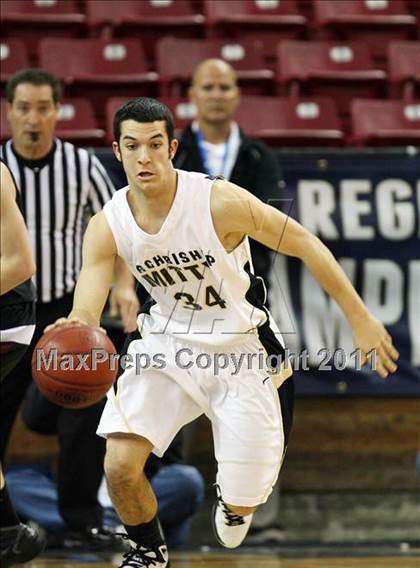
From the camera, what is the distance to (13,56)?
306 inches

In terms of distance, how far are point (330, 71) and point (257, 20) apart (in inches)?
27.0

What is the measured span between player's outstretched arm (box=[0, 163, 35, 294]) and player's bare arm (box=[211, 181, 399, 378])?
69 cm

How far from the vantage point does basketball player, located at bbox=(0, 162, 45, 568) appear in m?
4.13

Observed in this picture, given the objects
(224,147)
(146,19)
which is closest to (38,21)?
(146,19)

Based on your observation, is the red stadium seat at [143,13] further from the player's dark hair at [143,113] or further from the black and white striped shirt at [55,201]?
the player's dark hair at [143,113]

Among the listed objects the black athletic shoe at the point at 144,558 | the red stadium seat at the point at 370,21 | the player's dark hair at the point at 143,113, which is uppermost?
the red stadium seat at the point at 370,21

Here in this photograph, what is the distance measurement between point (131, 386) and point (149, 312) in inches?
11.8

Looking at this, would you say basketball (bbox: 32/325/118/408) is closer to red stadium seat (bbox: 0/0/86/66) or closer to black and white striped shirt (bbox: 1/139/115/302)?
black and white striped shirt (bbox: 1/139/115/302)

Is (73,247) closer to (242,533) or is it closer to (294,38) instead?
(242,533)

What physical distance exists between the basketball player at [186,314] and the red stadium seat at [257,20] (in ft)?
14.4

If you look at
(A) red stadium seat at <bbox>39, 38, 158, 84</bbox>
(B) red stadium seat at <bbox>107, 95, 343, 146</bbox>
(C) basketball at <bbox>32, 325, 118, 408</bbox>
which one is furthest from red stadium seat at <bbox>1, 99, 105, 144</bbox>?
(C) basketball at <bbox>32, 325, 118, 408</bbox>

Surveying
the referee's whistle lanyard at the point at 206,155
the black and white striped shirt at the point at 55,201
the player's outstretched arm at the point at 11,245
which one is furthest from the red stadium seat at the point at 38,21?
the player's outstretched arm at the point at 11,245

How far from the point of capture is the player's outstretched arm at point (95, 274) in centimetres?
395

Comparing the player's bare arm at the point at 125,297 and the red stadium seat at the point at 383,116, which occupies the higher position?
the red stadium seat at the point at 383,116
